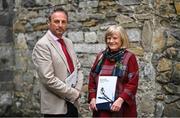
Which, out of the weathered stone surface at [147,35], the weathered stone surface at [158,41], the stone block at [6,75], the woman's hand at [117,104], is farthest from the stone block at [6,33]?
the woman's hand at [117,104]

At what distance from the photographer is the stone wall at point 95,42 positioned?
15.7 feet

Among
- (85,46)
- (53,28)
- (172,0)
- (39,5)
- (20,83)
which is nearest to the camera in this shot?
(53,28)

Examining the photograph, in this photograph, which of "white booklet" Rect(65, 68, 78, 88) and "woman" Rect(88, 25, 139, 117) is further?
"white booklet" Rect(65, 68, 78, 88)

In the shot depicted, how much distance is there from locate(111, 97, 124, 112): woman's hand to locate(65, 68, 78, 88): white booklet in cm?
46

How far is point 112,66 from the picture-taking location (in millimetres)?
3334

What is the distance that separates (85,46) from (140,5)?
0.97 metres

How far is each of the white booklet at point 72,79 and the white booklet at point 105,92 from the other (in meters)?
0.27

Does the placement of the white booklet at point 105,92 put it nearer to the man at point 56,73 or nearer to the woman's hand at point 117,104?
the woman's hand at point 117,104

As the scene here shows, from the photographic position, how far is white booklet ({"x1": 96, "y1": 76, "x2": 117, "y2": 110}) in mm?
3312

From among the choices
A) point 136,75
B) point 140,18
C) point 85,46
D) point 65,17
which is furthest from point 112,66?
point 85,46

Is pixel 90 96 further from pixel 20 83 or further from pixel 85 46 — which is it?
pixel 20 83

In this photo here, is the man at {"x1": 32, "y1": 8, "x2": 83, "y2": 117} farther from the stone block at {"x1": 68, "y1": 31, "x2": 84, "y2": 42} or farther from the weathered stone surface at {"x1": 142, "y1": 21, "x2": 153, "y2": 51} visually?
the stone block at {"x1": 68, "y1": 31, "x2": 84, "y2": 42}

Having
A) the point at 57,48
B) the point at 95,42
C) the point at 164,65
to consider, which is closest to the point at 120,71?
the point at 57,48

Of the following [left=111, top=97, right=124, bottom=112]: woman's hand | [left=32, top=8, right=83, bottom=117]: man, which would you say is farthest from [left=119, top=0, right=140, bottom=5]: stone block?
[left=111, top=97, right=124, bottom=112]: woman's hand
